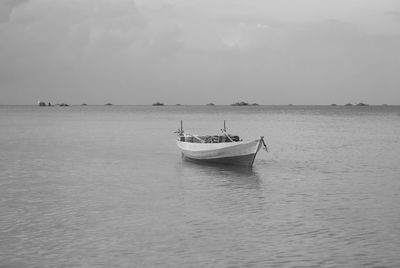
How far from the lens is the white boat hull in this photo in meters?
32.4

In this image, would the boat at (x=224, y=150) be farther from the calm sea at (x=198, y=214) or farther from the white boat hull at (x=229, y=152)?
the calm sea at (x=198, y=214)

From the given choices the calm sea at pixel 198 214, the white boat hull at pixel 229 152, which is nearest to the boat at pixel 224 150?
the white boat hull at pixel 229 152

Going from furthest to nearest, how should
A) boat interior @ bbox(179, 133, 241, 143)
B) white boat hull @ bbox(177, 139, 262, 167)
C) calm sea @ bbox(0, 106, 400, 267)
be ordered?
boat interior @ bbox(179, 133, 241, 143), white boat hull @ bbox(177, 139, 262, 167), calm sea @ bbox(0, 106, 400, 267)

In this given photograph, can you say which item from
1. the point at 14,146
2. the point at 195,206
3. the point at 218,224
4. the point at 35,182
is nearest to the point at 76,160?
the point at 35,182

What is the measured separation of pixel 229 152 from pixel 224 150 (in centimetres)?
39

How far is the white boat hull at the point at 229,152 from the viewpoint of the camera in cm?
3244

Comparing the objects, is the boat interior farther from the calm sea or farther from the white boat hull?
the calm sea

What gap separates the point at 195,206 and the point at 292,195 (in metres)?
5.33

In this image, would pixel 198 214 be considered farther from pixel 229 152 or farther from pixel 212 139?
pixel 212 139

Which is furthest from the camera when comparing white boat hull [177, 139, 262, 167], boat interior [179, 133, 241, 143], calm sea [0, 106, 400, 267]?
boat interior [179, 133, 241, 143]

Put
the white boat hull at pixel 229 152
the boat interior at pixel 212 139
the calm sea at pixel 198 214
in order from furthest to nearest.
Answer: the boat interior at pixel 212 139 → the white boat hull at pixel 229 152 → the calm sea at pixel 198 214

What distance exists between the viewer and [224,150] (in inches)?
1314

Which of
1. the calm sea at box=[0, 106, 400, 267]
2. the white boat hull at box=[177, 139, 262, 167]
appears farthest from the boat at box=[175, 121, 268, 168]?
the calm sea at box=[0, 106, 400, 267]

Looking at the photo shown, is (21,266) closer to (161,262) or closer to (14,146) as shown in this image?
(161,262)
